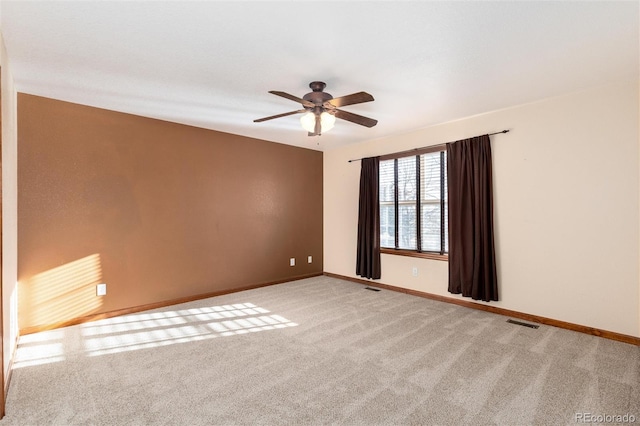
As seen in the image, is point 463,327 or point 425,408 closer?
point 425,408

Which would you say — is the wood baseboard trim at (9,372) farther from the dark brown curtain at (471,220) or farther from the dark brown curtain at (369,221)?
the dark brown curtain at (471,220)

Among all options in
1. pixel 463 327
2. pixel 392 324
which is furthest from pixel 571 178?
pixel 392 324

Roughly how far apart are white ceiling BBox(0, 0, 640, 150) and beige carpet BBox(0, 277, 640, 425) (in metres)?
2.46

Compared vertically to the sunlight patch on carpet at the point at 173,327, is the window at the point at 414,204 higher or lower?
higher

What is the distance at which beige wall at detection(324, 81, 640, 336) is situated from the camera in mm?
3029

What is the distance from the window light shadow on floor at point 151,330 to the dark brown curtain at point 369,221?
6.56ft

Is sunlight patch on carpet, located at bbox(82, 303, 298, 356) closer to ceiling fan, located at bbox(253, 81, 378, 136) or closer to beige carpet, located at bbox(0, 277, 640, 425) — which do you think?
beige carpet, located at bbox(0, 277, 640, 425)

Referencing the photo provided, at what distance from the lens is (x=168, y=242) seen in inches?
167

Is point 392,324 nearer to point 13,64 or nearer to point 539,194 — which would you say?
point 539,194

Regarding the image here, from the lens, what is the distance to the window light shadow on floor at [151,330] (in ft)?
9.29

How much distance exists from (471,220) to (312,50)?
2.88 meters

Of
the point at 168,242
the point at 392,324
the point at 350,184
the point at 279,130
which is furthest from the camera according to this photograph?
the point at 350,184

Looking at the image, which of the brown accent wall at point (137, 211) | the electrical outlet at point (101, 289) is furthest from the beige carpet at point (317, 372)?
the brown accent wall at point (137, 211)

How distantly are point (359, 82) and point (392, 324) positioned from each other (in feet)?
8.36
